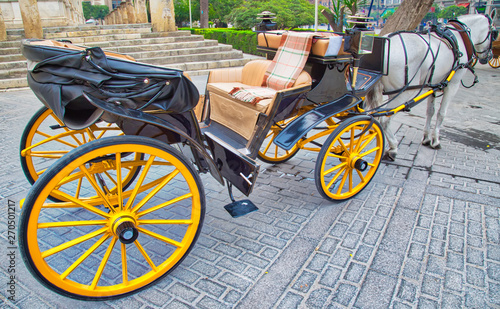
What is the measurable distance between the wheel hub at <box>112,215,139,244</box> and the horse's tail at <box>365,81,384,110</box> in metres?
3.15

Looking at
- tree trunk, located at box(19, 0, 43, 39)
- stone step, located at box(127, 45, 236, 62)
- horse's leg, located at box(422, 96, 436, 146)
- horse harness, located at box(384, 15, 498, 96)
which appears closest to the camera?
horse harness, located at box(384, 15, 498, 96)

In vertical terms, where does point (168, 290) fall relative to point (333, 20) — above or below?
below

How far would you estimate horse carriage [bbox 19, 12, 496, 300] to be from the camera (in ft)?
6.35

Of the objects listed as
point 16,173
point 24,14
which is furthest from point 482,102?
point 24,14

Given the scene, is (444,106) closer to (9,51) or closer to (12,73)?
(12,73)

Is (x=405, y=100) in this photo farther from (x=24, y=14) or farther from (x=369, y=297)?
(x=24, y=14)

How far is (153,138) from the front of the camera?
7.14ft

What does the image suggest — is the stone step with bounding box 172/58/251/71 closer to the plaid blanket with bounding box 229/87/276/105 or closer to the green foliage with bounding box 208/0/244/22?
the plaid blanket with bounding box 229/87/276/105

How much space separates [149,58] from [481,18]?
896 centimetres

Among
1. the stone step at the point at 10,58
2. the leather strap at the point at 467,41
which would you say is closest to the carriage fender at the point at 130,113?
the leather strap at the point at 467,41

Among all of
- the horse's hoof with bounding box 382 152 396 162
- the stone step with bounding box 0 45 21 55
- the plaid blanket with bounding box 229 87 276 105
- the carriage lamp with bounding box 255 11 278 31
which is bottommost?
the horse's hoof with bounding box 382 152 396 162

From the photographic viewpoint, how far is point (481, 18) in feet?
14.9

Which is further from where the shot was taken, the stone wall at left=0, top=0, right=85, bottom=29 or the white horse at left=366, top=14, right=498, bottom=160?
the stone wall at left=0, top=0, right=85, bottom=29

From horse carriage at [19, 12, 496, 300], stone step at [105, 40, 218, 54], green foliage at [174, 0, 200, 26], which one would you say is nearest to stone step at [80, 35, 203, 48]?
stone step at [105, 40, 218, 54]
